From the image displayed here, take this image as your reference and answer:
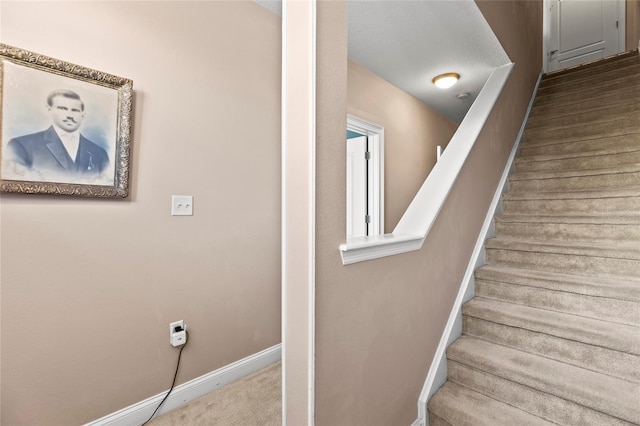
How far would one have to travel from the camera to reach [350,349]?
1.12 meters

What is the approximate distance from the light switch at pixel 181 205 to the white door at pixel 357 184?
6.18ft

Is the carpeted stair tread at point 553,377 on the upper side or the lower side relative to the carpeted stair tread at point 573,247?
lower

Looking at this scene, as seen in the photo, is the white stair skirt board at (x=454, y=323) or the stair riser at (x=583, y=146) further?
the stair riser at (x=583, y=146)

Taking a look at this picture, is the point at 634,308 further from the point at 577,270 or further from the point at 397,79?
the point at 397,79

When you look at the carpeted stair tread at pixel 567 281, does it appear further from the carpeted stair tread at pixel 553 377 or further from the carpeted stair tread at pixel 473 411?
the carpeted stair tread at pixel 473 411

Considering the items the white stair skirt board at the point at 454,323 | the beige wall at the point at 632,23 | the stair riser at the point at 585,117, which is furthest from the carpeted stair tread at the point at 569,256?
the beige wall at the point at 632,23

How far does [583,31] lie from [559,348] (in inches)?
200

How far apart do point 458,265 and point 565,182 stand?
1259mm

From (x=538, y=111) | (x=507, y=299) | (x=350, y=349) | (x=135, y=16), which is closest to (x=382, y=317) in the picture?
(x=350, y=349)

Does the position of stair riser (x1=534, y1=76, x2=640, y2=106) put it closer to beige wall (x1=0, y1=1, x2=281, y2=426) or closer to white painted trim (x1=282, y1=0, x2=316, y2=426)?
beige wall (x1=0, y1=1, x2=281, y2=426)

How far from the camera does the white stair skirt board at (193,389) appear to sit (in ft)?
5.12

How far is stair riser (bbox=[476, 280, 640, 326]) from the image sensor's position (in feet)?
5.03

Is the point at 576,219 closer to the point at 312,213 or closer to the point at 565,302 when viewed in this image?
the point at 565,302

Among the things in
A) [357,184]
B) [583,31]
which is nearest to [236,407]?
[357,184]
